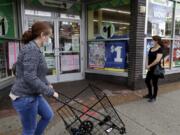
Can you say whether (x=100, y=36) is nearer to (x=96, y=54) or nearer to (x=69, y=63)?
(x=96, y=54)

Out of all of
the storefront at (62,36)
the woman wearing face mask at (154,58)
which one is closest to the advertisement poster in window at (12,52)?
the storefront at (62,36)

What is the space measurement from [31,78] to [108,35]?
4.79 meters

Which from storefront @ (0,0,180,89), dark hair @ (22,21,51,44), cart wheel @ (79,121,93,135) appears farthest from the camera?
storefront @ (0,0,180,89)

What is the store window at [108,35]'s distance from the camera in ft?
20.4

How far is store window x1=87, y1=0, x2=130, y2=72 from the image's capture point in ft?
20.4

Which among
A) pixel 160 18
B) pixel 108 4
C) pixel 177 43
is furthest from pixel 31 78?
pixel 177 43

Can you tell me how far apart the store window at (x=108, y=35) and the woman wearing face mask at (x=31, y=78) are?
4.11 metres

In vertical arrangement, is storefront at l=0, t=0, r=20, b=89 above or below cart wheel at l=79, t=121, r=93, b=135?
above

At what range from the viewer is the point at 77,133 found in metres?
2.87

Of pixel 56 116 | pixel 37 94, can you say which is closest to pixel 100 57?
pixel 56 116

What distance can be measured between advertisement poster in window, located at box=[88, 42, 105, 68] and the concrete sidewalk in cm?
144

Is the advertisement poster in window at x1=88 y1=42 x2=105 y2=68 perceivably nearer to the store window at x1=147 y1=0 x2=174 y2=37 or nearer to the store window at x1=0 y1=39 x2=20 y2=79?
the store window at x1=147 y1=0 x2=174 y2=37

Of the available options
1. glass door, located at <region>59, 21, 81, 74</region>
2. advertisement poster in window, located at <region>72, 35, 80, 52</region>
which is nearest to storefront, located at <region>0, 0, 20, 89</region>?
glass door, located at <region>59, 21, 81, 74</region>

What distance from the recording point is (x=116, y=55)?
21.0ft
